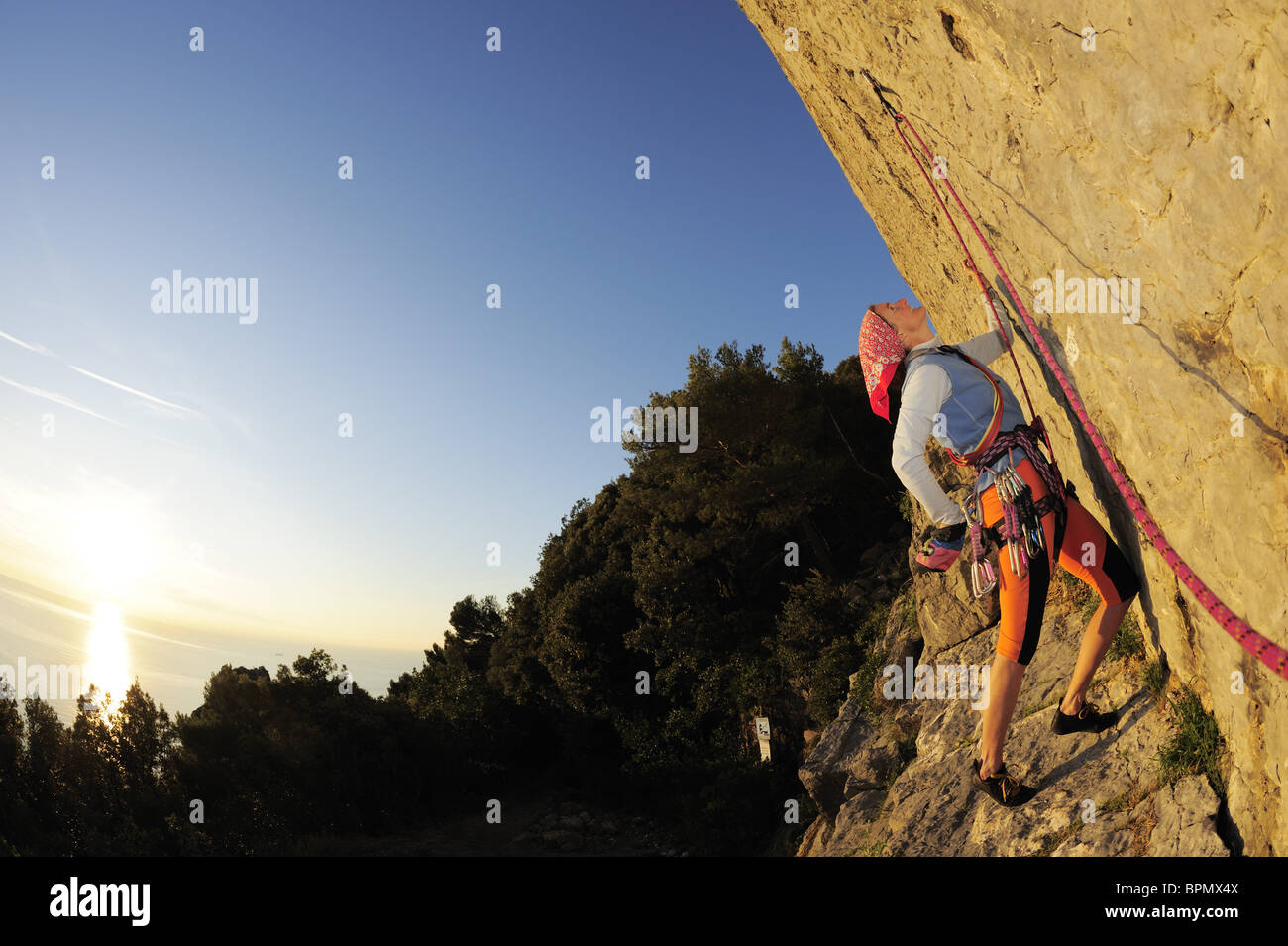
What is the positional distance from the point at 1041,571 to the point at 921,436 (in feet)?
3.41

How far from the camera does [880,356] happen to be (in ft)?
13.4

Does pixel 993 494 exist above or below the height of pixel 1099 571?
above

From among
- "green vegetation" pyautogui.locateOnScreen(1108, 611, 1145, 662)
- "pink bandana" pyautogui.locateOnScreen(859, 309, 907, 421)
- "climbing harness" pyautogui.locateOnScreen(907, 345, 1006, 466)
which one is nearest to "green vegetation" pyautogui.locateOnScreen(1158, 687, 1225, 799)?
"green vegetation" pyautogui.locateOnScreen(1108, 611, 1145, 662)

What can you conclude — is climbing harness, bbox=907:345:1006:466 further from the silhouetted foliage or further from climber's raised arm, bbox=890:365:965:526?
the silhouetted foliage

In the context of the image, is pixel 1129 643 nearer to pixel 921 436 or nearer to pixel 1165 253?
pixel 921 436

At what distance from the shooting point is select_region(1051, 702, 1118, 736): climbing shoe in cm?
479

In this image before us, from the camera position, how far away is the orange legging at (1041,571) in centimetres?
387

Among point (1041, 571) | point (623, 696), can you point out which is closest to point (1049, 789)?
point (1041, 571)

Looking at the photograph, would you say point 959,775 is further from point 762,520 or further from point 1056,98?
point 762,520

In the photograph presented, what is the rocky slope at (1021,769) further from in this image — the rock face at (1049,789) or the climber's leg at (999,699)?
the climber's leg at (999,699)

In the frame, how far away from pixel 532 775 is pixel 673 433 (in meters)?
15.1

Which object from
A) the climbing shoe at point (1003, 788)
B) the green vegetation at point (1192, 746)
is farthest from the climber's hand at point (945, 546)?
the green vegetation at point (1192, 746)

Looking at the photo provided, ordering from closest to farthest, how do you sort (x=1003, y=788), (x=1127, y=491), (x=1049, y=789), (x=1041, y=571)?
(x=1127, y=491)
(x=1041, y=571)
(x=1003, y=788)
(x=1049, y=789)
